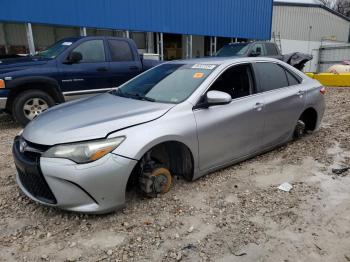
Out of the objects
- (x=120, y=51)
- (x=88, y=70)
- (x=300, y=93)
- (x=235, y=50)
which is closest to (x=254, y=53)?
(x=235, y=50)

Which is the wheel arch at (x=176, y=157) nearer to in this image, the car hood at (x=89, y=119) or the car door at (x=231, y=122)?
the car door at (x=231, y=122)

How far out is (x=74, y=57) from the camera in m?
6.31

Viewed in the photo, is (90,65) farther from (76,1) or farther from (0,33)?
(0,33)

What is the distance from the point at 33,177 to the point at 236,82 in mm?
2577

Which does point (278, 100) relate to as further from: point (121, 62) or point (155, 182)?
point (121, 62)

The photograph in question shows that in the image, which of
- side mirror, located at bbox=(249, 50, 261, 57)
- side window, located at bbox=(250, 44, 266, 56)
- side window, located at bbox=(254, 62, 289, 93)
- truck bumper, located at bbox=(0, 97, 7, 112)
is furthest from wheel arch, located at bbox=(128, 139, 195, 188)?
side window, located at bbox=(250, 44, 266, 56)

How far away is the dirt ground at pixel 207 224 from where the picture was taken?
8.38 ft

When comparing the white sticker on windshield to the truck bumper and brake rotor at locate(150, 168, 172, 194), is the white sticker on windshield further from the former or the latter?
the truck bumper

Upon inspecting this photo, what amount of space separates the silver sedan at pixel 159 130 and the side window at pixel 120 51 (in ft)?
9.84

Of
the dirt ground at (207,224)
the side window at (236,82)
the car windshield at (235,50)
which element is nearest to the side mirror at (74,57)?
the dirt ground at (207,224)

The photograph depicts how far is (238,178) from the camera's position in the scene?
388cm

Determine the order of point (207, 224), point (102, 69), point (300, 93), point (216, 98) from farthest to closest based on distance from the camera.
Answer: point (102, 69)
point (300, 93)
point (216, 98)
point (207, 224)

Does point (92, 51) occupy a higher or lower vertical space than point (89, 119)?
higher

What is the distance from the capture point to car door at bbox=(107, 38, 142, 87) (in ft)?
23.0
